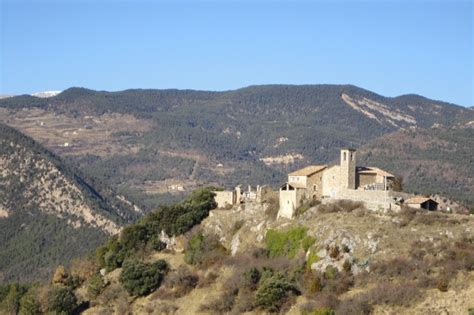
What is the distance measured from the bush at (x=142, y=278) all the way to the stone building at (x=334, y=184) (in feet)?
40.0

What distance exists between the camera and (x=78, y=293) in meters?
97.0

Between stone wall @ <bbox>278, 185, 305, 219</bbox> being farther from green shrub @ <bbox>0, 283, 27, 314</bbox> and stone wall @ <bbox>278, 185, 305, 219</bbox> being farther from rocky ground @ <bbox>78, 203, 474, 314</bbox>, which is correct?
green shrub @ <bbox>0, 283, 27, 314</bbox>

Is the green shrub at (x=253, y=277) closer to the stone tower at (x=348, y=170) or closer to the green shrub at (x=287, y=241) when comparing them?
the green shrub at (x=287, y=241)

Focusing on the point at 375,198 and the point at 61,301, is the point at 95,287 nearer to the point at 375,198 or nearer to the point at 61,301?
the point at 61,301

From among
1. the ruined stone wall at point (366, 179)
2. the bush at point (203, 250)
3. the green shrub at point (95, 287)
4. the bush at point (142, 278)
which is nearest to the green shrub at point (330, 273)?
the ruined stone wall at point (366, 179)

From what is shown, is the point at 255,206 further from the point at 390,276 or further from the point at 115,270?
the point at 390,276

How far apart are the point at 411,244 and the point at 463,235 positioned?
12.9 feet

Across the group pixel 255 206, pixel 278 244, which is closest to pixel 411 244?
pixel 278 244

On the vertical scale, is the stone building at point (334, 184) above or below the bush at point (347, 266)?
above

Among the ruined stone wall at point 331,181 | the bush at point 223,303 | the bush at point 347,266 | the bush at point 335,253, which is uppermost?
the ruined stone wall at point 331,181

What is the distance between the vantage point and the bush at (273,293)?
7788 cm

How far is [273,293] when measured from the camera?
77938 mm

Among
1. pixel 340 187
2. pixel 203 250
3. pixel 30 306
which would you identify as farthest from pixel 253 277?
pixel 30 306

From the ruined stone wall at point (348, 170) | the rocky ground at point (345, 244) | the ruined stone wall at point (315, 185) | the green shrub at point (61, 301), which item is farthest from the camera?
the green shrub at point (61, 301)
